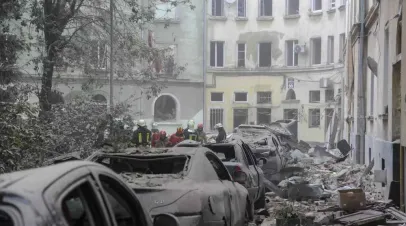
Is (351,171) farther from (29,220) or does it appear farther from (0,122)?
(29,220)

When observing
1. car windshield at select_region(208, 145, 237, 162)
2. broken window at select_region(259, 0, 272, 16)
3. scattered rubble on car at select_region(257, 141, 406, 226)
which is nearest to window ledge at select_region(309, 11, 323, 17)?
broken window at select_region(259, 0, 272, 16)

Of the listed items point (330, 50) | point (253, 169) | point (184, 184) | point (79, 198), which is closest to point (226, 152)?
point (253, 169)

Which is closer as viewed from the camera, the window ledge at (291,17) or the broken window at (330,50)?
the broken window at (330,50)

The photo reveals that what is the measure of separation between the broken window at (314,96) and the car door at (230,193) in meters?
31.0

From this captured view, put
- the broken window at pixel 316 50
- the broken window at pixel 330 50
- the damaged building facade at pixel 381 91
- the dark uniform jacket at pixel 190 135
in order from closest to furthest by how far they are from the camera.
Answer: the damaged building facade at pixel 381 91, the dark uniform jacket at pixel 190 135, the broken window at pixel 330 50, the broken window at pixel 316 50

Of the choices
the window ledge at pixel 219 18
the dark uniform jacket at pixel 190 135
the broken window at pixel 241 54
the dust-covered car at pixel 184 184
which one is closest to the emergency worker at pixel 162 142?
the dark uniform jacket at pixel 190 135

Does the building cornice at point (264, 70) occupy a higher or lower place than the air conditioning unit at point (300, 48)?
lower

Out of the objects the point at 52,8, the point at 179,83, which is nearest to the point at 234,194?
the point at 52,8

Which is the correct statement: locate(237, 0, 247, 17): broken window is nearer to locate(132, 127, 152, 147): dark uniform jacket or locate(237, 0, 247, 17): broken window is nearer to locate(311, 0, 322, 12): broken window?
locate(311, 0, 322, 12): broken window

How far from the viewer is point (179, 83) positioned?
116 ft

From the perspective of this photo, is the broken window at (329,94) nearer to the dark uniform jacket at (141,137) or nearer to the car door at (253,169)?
the dark uniform jacket at (141,137)

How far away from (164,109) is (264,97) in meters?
8.06

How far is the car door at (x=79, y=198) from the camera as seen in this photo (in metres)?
2.48

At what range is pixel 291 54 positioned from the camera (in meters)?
39.4
